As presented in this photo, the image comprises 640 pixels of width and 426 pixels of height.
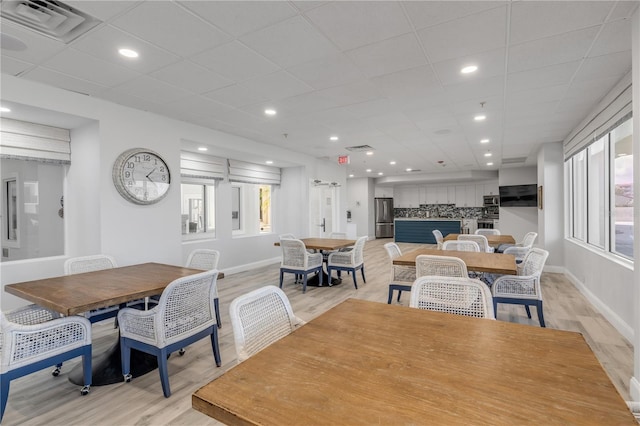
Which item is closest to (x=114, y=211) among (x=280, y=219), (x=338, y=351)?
(x=338, y=351)

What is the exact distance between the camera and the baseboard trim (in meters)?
3.18

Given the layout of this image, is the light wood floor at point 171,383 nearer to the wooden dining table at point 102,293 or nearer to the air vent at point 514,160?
the wooden dining table at point 102,293

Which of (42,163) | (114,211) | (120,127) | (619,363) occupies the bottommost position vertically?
(619,363)

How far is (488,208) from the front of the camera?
40.0 ft

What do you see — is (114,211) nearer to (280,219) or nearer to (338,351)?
(338,351)

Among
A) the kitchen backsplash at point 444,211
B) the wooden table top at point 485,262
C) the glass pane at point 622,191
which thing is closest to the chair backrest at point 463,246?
the wooden table top at point 485,262

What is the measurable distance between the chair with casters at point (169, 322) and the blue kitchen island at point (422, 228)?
35.0 feet

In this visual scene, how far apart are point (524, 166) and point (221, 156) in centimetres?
938

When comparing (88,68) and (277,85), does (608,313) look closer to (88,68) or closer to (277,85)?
(277,85)

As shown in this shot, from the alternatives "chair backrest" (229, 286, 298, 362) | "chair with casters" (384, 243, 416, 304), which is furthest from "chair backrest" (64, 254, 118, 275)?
"chair with casters" (384, 243, 416, 304)

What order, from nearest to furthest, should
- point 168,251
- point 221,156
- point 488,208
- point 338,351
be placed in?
point 338,351 → point 168,251 → point 221,156 → point 488,208

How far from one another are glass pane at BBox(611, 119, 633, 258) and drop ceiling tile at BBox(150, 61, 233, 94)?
452 centimetres

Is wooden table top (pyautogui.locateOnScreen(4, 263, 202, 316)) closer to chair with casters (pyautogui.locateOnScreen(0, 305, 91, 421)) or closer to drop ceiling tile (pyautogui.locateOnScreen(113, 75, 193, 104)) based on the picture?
chair with casters (pyautogui.locateOnScreen(0, 305, 91, 421))

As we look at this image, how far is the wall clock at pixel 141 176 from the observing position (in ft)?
12.7
